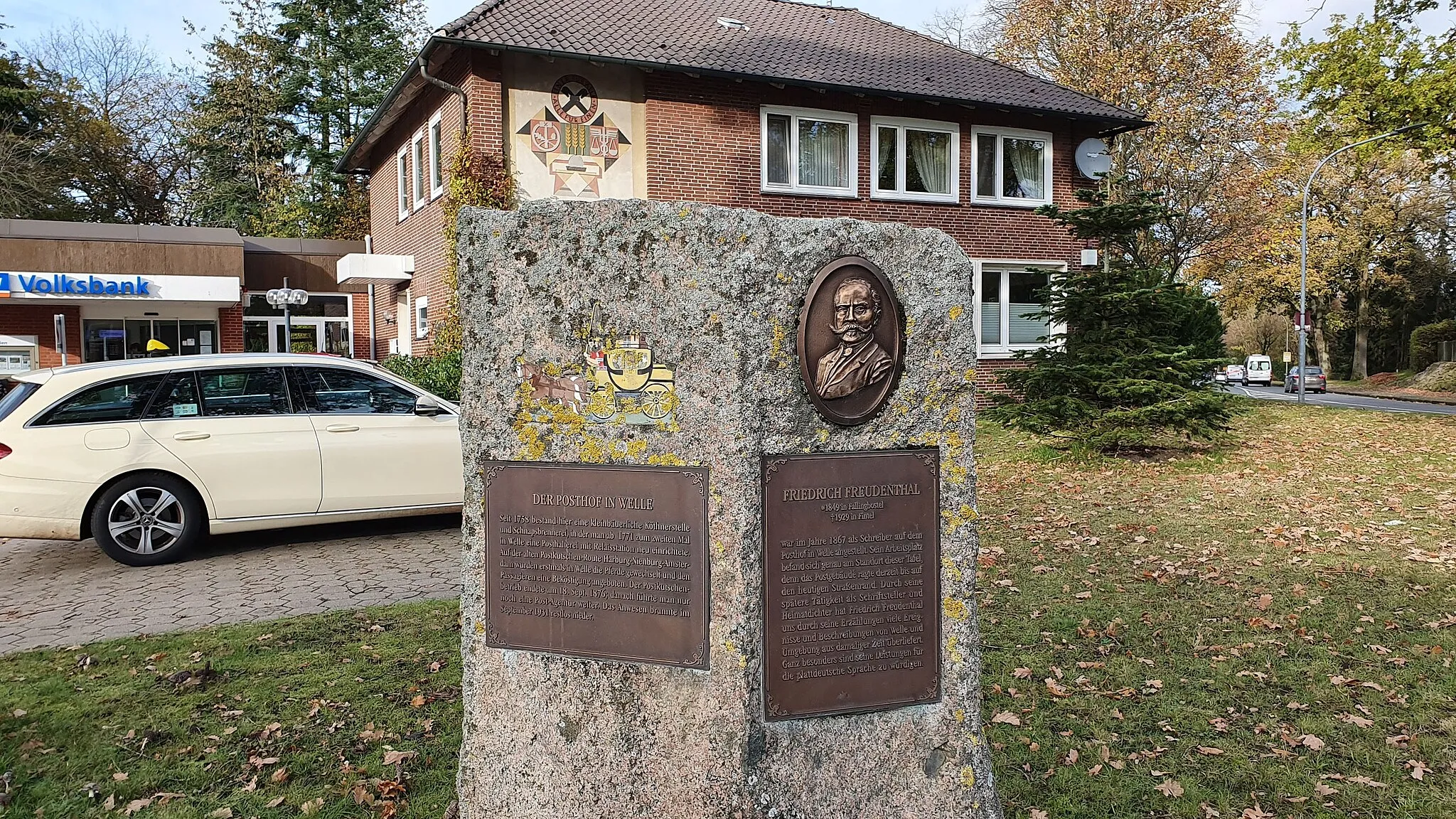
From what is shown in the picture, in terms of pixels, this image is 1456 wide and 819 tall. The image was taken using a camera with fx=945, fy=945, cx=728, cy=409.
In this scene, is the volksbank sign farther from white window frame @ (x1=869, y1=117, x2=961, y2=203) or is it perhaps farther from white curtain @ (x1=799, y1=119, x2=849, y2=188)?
white window frame @ (x1=869, y1=117, x2=961, y2=203)

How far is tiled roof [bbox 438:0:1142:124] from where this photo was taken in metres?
16.0

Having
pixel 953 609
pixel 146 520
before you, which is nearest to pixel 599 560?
pixel 953 609

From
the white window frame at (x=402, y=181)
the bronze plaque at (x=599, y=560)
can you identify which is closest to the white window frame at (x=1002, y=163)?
the white window frame at (x=402, y=181)

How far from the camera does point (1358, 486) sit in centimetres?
953

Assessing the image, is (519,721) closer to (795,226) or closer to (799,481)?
(799,481)

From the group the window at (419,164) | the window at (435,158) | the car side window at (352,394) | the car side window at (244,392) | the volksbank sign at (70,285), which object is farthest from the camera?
the volksbank sign at (70,285)

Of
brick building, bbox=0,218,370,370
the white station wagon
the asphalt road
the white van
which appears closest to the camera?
the white station wagon

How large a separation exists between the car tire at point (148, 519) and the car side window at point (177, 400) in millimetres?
454

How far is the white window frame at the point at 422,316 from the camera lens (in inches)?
748

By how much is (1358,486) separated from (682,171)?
464 inches

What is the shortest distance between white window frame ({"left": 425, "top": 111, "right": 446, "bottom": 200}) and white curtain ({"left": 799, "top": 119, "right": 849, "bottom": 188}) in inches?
264

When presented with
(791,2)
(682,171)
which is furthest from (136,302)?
(791,2)

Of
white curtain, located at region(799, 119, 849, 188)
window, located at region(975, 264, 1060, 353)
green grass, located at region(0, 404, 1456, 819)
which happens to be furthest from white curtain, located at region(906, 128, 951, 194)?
green grass, located at region(0, 404, 1456, 819)

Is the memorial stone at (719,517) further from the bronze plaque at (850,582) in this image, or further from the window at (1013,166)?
the window at (1013,166)
